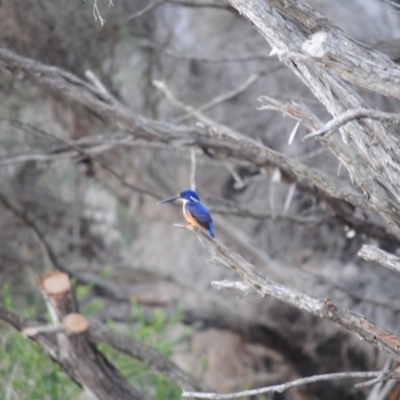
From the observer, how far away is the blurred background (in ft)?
26.8

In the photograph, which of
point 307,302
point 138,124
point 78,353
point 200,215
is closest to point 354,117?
point 307,302

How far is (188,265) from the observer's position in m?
11.4

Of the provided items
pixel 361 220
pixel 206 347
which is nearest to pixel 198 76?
pixel 206 347

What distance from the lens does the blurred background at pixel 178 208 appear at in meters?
8.16

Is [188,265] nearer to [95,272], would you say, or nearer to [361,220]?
[95,272]

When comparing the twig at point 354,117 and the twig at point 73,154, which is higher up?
the twig at point 354,117

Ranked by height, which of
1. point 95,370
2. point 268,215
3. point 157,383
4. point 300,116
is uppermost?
point 300,116

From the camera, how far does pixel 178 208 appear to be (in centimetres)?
987

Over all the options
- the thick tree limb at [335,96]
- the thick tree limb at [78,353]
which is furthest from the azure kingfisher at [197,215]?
the thick tree limb at [78,353]

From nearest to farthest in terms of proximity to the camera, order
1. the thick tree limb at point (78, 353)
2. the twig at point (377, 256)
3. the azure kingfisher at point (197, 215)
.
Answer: the twig at point (377, 256), the azure kingfisher at point (197, 215), the thick tree limb at point (78, 353)

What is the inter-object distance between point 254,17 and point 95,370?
2842mm

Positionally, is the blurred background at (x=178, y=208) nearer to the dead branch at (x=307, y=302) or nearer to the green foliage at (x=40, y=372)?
the green foliage at (x=40, y=372)

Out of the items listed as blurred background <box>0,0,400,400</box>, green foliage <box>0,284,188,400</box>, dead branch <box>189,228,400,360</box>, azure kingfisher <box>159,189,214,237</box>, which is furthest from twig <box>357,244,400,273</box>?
green foliage <box>0,284,188,400</box>

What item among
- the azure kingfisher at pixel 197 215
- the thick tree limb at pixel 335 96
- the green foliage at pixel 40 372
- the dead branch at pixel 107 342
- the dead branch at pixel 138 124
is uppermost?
the thick tree limb at pixel 335 96
